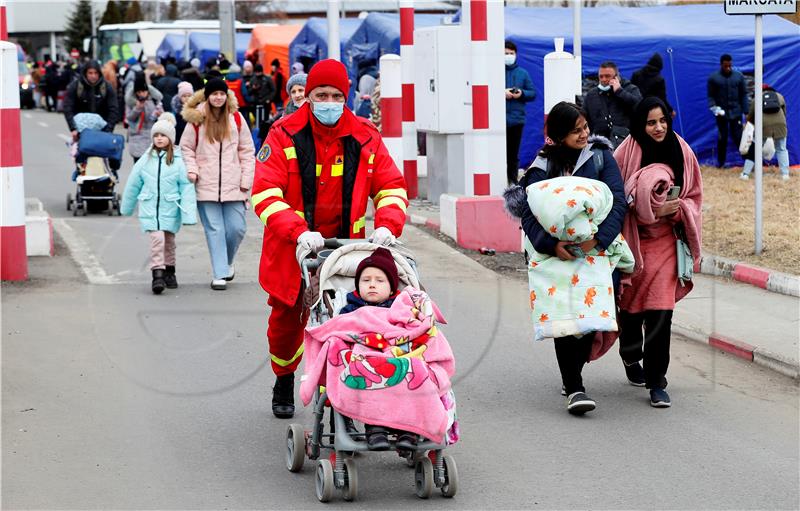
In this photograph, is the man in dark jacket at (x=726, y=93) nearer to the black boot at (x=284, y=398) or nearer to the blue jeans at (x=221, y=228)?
the blue jeans at (x=221, y=228)

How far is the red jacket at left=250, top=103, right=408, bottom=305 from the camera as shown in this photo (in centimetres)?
657

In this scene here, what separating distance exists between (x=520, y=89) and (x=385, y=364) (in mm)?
12780

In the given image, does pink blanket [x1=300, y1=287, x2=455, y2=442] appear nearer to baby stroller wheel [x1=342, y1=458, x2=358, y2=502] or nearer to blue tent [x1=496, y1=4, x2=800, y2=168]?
baby stroller wheel [x1=342, y1=458, x2=358, y2=502]

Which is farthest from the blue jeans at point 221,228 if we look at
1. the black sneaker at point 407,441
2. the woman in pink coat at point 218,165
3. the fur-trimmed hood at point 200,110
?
the black sneaker at point 407,441

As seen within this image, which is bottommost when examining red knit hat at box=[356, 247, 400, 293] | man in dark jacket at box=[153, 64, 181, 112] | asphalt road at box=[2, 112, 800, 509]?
asphalt road at box=[2, 112, 800, 509]

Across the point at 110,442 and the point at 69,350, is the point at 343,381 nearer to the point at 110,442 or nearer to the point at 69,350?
the point at 110,442

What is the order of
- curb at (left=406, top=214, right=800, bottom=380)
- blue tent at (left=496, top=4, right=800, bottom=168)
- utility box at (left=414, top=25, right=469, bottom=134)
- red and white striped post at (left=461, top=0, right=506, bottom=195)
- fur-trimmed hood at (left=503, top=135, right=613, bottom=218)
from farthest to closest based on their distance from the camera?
blue tent at (left=496, top=4, right=800, bottom=168) → utility box at (left=414, top=25, right=469, bottom=134) → red and white striped post at (left=461, top=0, right=506, bottom=195) → curb at (left=406, top=214, right=800, bottom=380) → fur-trimmed hood at (left=503, top=135, right=613, bottom=218)

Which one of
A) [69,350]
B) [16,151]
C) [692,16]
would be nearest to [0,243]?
[16,151]

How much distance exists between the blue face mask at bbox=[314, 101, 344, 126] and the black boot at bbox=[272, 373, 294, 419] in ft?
5.09

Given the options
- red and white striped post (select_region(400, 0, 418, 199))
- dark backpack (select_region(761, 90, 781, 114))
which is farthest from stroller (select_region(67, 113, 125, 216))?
dark backpack (select_region(761, 90, 781, 114))

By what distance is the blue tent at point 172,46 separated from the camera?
4459 cm

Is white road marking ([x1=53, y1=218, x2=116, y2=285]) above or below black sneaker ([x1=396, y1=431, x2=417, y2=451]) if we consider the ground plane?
above

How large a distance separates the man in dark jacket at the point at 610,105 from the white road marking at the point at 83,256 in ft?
17.7

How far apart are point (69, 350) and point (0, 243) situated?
2658 millimetres
